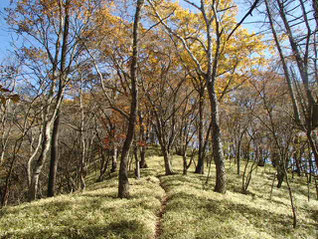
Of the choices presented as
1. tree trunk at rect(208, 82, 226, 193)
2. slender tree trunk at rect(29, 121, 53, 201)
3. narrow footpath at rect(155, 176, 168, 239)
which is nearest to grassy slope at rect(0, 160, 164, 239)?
narrow footpath at rect(155, 176, 168, 239)

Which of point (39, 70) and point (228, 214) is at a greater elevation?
point (39, 70)

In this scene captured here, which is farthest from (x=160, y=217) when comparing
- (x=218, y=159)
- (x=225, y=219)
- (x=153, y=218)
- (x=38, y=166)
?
(x=38, y=166)

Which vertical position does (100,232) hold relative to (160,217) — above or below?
above

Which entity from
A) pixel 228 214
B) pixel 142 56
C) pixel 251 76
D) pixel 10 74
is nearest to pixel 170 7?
pixel 142 56

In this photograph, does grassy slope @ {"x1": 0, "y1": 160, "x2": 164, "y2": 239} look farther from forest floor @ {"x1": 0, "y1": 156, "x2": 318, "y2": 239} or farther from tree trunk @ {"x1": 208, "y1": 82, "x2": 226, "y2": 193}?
tree trunk @ {"x1": 208, "y1": 82, "x2": 226, "y2": 193}

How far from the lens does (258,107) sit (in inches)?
811

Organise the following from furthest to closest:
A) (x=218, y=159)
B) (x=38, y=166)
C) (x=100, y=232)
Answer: (x=218, y=159), (x=38, y=166), (x=100, y=232)

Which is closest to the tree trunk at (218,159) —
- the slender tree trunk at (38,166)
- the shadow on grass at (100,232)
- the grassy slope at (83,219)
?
the grassy slope at (83,219)

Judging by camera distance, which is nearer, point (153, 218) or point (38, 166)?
point (153, 218)

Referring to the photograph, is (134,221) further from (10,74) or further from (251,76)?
(251,76)

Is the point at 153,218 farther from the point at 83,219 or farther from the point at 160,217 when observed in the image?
Result: the point at 83,219

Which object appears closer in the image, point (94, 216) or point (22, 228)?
point (22, 228)

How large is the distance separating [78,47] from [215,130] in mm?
11596

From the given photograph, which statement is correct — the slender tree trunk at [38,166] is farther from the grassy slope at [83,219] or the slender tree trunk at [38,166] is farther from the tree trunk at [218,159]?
the tree trunk at [218,159]
